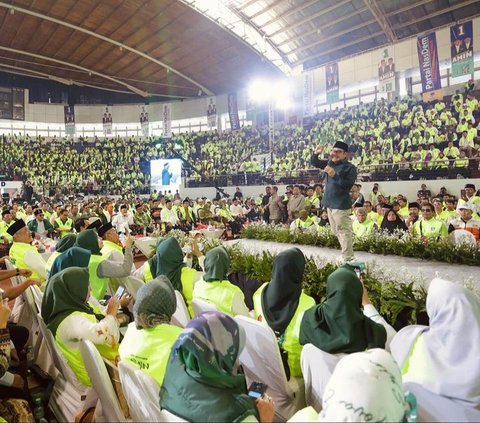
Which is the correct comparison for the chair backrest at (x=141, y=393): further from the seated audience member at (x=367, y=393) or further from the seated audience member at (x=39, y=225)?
the seated audience member at (x=39, y=225)

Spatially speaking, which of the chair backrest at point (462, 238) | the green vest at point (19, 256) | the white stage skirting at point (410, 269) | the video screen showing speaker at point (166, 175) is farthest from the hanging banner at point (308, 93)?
the green vest at point (19, 256)

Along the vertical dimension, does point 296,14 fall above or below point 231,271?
above

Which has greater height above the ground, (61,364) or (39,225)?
(39,225)

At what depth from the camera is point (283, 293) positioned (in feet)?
8.39

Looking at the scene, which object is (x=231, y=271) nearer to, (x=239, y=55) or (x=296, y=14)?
(x=296, y=14)

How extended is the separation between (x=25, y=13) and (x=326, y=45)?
12860mm

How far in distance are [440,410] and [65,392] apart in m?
2.12

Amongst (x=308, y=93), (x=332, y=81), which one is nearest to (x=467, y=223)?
(x=332, y=81)

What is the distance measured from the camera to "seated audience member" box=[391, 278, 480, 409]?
1467 mm

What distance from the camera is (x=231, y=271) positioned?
14.9ft

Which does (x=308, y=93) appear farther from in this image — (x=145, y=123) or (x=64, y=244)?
(x=64, y=244)

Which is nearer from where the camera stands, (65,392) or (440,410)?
(440,410)

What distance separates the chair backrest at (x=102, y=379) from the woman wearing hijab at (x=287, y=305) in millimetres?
901

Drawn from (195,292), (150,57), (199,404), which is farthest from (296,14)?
(199,404)
